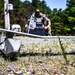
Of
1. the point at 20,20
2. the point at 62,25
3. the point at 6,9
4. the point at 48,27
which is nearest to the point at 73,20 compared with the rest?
the point at 62,25

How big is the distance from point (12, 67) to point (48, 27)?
781cm

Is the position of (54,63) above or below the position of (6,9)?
below

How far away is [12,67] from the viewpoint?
4637mm

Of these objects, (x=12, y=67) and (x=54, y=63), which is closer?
(x=12, y=67)

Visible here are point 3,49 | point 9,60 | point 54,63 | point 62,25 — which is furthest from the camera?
point 62,25

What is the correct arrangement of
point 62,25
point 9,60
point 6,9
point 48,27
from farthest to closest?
point 62,25 → point 48,27 → point 6,9 → point 9,60

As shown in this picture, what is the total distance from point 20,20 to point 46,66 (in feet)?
152

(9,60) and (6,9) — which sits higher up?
(6,9)

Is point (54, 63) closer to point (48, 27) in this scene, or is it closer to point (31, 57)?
point (31, 57)

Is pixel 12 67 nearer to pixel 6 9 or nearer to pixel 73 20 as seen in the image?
pixel 6 9

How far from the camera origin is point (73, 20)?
61.0 meters

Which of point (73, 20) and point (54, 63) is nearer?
point (54, 63)

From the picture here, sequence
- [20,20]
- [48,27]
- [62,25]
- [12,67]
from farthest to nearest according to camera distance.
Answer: [62,25] → [20,20] → [48,27] → [12,67]

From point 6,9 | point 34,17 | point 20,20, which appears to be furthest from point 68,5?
point 6,9
